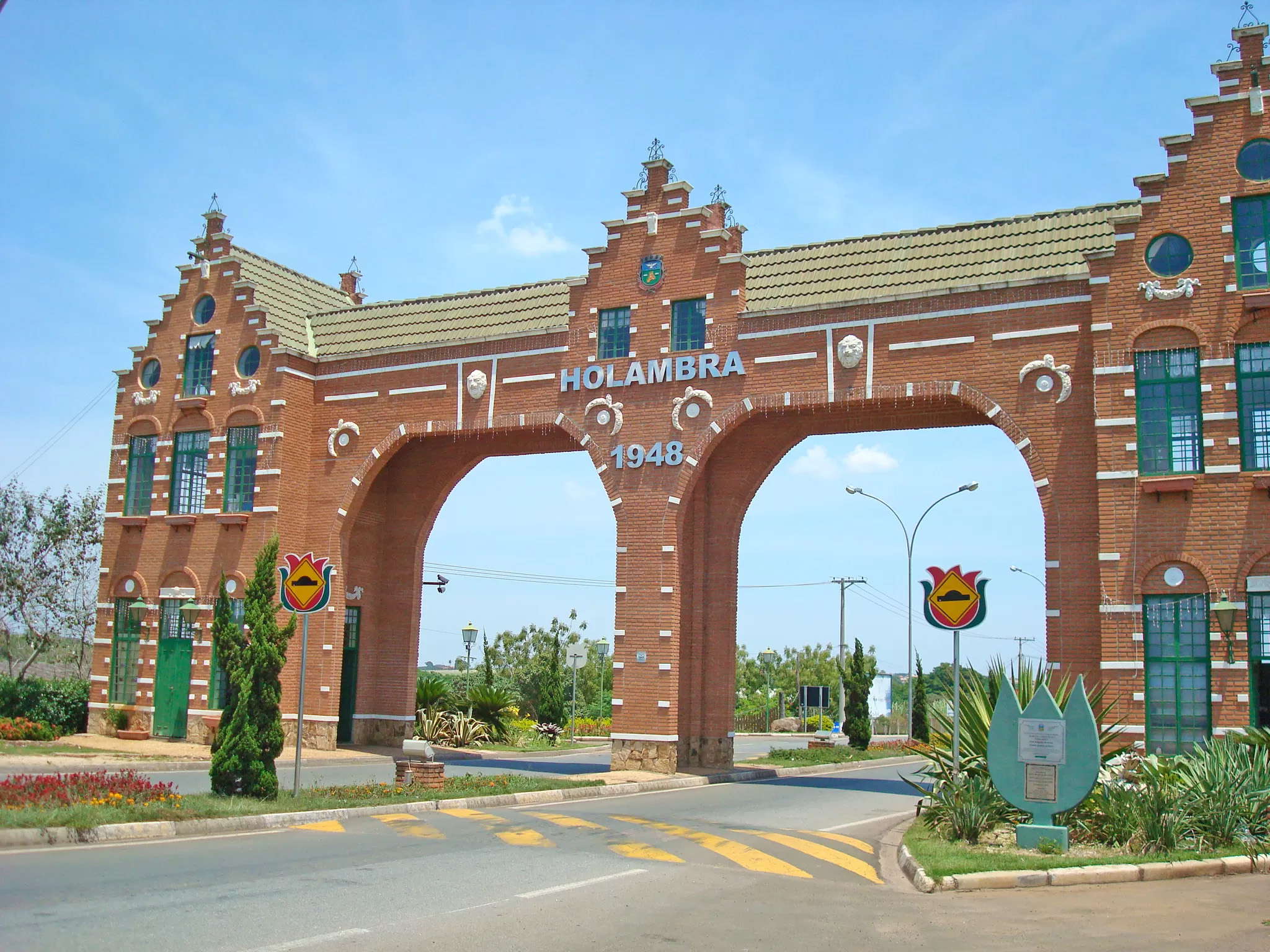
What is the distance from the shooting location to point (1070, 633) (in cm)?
2231

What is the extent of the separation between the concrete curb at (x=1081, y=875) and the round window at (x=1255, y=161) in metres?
14.2

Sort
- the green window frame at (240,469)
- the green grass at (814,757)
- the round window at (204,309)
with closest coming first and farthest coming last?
the green window frame at (240,469) < the green grass at (814,757) < the round window at (204,309)

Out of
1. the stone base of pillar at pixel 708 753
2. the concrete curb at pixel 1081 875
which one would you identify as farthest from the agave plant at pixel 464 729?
the concrete curb at pixel 1081 875

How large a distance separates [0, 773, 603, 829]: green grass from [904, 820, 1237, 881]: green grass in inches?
303

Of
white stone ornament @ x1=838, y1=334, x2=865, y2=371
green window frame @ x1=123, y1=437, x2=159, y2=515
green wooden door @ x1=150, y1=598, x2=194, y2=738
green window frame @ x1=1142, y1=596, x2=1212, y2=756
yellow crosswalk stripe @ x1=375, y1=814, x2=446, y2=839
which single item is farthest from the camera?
green window frame @ x1=123, y1=437, x2=159, y2=515

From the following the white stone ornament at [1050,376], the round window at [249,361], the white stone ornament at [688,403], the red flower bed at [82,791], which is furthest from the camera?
the round window at [249,361]

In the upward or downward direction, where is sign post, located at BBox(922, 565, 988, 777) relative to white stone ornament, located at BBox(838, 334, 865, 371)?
downward

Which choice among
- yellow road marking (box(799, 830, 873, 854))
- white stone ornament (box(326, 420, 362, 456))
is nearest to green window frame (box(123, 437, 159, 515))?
white stone ornament (box(326, 420, 362, 456))

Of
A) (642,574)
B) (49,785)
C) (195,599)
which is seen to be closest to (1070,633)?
(642,574)

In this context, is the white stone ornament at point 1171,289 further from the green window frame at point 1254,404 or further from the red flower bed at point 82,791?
the red flower bed at point 82,791

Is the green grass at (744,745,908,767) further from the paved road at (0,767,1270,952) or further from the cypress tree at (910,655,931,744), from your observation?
the paved road at (0,767,1270,952)

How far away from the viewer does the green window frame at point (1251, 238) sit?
21.3 meters

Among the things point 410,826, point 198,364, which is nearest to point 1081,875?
point 410,826

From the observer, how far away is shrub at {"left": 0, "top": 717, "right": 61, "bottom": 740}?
28.5 meters
